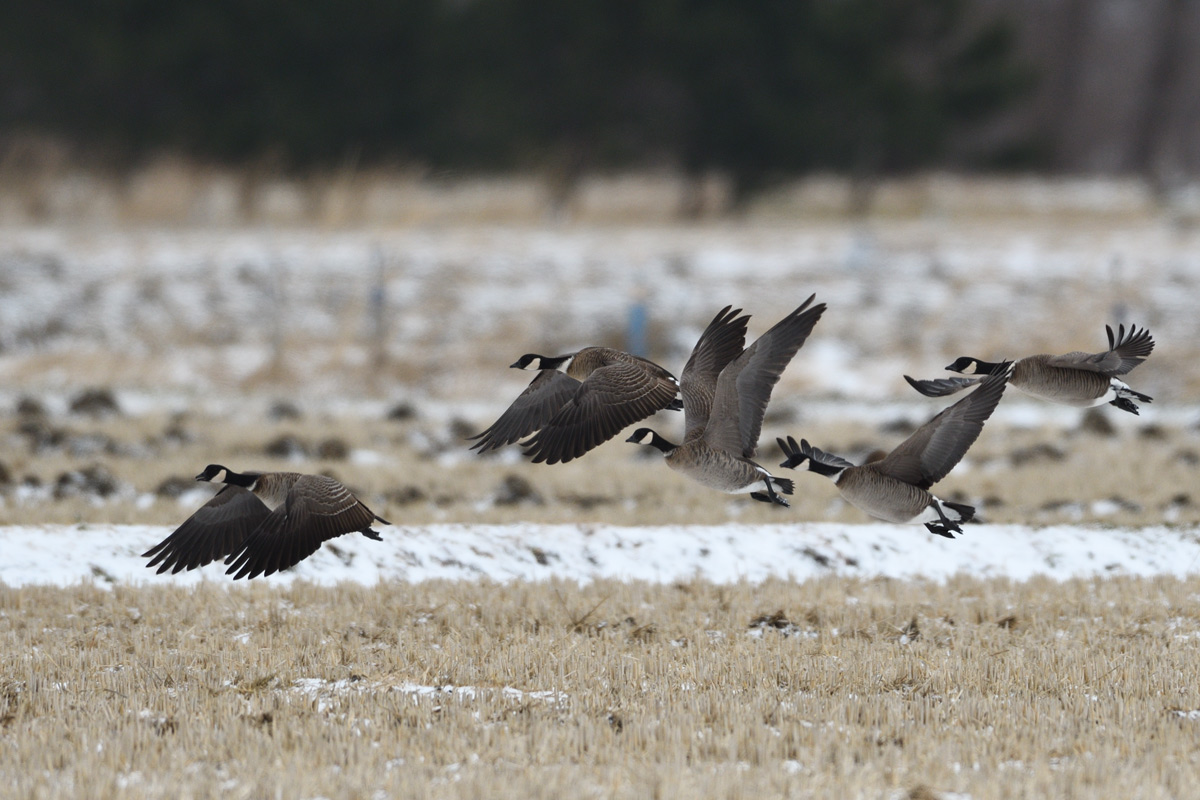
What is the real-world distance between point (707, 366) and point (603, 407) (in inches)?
22.7

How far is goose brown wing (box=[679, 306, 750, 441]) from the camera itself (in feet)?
20.4

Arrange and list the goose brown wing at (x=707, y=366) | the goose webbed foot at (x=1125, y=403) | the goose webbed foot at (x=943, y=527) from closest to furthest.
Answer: the goose webbed foot at (x=1125, y=403), the goose webbed foot at (x=943, y=527), the goose brown wing at (x=707, y=366)

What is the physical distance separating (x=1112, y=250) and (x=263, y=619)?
17975 mm

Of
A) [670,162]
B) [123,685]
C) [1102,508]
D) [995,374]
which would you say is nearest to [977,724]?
[995,374]

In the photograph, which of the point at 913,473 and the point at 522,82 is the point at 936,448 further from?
the point at 522,82

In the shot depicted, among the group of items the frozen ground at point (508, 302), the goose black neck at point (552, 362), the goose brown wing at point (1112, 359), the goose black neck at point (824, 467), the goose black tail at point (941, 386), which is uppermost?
the goose brown wing at point (1112, 359)

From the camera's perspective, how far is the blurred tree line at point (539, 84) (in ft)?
103

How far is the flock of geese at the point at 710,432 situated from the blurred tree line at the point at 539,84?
24.2 meters

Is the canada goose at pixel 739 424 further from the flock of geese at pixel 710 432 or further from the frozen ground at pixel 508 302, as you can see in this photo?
the frozen ground at pixel 508 302

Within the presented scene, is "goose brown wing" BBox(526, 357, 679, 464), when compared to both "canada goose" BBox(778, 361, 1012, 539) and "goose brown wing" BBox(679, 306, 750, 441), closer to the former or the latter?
"goose brown wing" BBox(679, 306, 750, 441)

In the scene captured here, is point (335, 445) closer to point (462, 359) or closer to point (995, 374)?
point (462, 359)

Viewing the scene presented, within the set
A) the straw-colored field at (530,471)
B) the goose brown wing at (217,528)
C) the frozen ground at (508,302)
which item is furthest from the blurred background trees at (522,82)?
the goose brown wing at (217,528)

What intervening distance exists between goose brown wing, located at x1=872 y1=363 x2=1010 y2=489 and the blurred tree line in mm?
24775

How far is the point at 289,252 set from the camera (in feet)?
71.7
